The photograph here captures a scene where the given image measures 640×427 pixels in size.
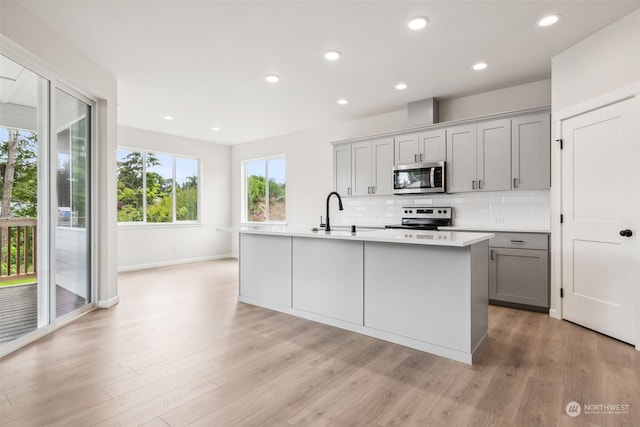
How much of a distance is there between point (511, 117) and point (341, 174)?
2.57 meters

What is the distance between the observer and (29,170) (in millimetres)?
2781

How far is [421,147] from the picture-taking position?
460cm

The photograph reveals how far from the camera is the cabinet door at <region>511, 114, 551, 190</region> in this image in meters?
3.64

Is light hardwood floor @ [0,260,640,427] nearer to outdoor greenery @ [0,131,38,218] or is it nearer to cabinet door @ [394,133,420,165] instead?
outdoor greenery @ [0,131,38,218]

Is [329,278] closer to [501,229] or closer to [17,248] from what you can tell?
[501,229]

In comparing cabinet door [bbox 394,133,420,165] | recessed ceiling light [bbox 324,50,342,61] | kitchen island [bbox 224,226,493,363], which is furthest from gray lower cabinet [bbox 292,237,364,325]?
cabinet door [bbox 394,133,420,165]

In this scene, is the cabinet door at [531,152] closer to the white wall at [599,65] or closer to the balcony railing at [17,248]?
the white wall at [599,65]

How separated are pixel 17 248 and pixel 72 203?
2.94ft

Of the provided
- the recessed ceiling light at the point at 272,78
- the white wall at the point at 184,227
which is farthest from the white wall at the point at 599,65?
the white wall at the point at 184,227

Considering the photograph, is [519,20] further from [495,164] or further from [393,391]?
[393,391]

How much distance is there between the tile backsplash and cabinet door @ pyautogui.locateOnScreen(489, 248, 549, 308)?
1.94 feet

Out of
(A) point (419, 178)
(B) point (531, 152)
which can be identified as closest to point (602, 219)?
(B) point (531, 152)

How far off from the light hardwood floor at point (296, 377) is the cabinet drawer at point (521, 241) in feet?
2.61

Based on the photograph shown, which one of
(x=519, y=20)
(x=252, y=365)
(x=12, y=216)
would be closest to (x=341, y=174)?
(x=519, y=20)
